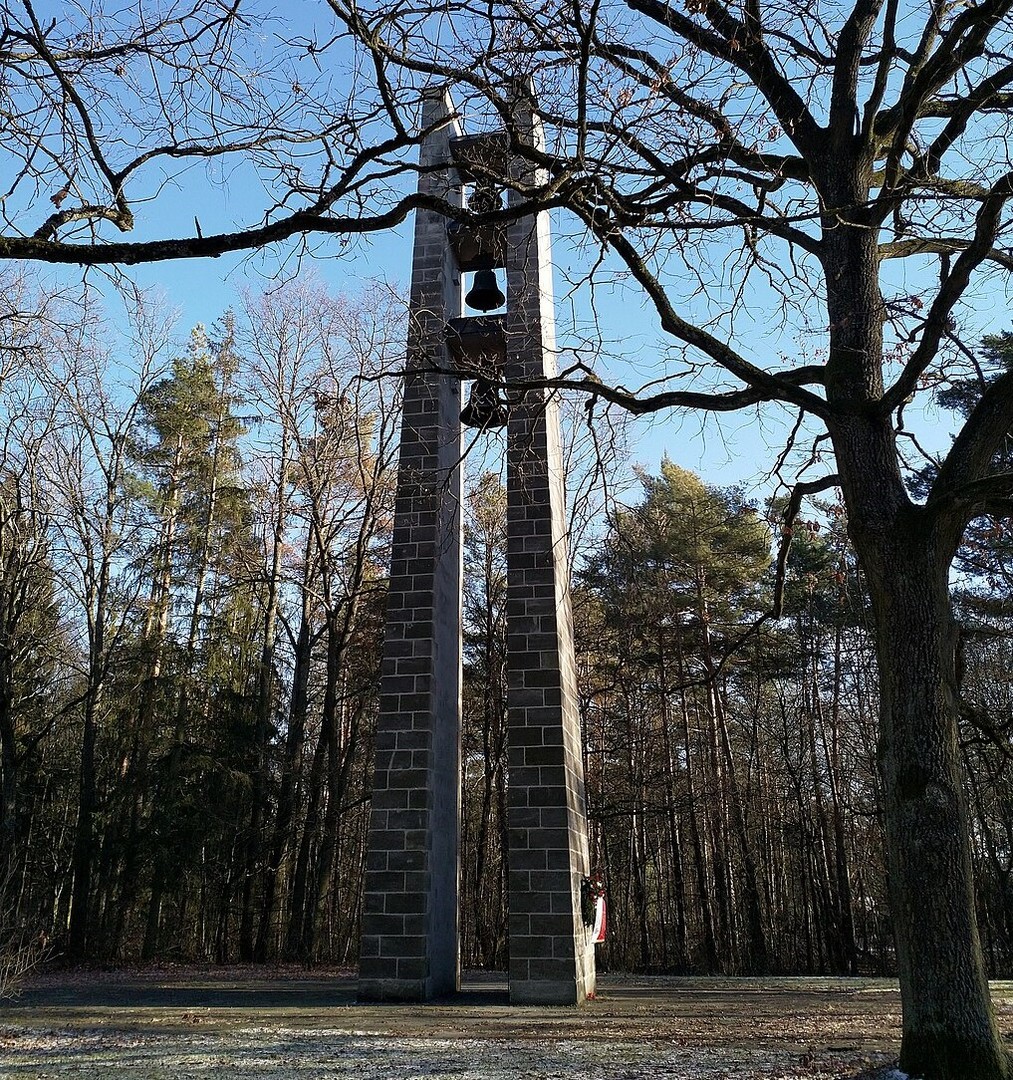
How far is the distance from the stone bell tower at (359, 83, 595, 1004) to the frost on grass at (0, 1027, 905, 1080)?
217cm

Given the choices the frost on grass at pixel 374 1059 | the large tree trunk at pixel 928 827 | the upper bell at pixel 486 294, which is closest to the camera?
the large tree trunk at pixel 928 827

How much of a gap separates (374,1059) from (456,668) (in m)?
4.90

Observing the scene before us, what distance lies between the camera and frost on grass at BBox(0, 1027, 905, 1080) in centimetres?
450

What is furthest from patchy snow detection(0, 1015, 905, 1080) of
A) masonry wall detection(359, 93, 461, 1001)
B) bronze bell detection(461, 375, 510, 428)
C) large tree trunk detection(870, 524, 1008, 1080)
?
bronze bell detection(461, 375, 510, 428)

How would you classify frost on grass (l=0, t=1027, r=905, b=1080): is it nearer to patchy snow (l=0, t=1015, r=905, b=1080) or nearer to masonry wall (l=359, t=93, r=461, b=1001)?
patchy snow (l=0, t=1015, r=905, b=1080)

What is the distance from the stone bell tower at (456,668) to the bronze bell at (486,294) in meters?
0.02

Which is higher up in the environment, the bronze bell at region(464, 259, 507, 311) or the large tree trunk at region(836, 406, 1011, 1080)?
the bronze bell at region(464, 259, 507, 311)

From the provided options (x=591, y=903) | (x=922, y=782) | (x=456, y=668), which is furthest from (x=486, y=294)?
(x=922, y=782)

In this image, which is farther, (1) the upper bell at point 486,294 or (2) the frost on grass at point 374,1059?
(1) the upper bell at point 486,294

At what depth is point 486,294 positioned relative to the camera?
9.72 metres

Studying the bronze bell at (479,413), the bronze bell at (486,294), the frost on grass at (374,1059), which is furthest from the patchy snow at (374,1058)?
the bronze bell at (486,294)

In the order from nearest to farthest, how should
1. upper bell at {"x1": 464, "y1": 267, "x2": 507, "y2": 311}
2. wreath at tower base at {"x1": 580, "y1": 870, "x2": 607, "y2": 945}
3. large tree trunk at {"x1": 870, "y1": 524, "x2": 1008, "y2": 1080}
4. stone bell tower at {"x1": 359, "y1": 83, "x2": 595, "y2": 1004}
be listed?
large tree trunk at {"x1": 870, "y1": 524, "x2": 1008, "y2": 1080} → stone bell tower at {"x1": 359, "y1": 83, "x2": 595, "y2": 1004} → wreath at tower base at {"x1": 580, "y1": 870, "x2": 607, "y2": 945} → upper bell at {"x1": 464, "y1": 267, "x2": 507, "y2": 311}

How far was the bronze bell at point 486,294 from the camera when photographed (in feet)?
31.9

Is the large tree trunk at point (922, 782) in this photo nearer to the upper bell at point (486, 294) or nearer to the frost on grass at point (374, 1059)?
the frost on grass at point (374, 1059)
